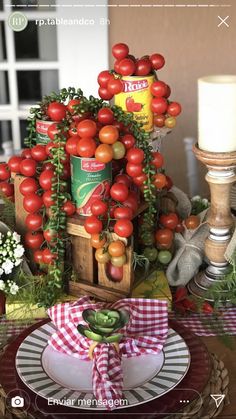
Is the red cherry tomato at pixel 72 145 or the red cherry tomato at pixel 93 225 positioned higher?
the red cherry tomato at pixel 72 145

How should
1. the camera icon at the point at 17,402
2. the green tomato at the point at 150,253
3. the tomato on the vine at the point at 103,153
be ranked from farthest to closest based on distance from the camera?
the green tomato at the point at 150,253 < the tomato on the vine at the point at 103,153 < the camera icon at the point at 17,402

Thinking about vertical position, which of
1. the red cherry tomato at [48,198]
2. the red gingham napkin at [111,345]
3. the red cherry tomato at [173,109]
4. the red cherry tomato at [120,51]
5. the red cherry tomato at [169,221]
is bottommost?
the red gingham napkin at [111,345]

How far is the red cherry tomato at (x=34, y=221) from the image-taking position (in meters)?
0.71

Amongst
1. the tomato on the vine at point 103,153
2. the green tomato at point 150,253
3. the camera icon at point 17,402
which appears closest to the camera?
the camera icon at point 17,402

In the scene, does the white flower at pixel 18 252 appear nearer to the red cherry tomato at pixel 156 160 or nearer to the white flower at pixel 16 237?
the white flower at pixel 16 237

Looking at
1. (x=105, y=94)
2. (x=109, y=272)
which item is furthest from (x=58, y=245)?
(x=105, y=94)

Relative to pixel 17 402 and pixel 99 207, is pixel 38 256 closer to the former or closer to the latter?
pixel 99 207

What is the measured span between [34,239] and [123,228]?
12 centimetres

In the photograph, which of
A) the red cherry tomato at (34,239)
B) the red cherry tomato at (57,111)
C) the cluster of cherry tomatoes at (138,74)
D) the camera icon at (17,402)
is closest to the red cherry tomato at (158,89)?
the cluster of cherry tomatoes at (138,74)

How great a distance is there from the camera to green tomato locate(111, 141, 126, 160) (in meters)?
0.66

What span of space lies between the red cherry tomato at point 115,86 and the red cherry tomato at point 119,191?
0.38ft

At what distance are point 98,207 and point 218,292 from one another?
0.17 m

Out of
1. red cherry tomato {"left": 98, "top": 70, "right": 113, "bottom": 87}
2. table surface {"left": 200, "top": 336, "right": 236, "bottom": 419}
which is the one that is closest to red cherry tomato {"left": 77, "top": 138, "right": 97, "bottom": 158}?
red cherry tomato {"left": 98, "top": 70, "right": 113, "bottom": 87}

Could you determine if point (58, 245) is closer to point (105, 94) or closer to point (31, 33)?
point (105, 94)
